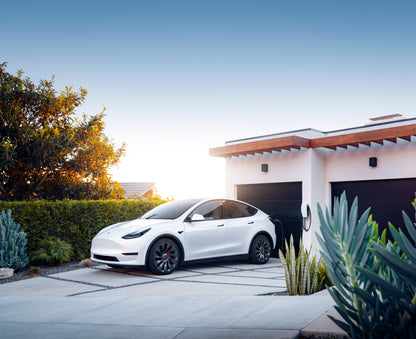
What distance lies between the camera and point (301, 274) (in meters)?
6.34

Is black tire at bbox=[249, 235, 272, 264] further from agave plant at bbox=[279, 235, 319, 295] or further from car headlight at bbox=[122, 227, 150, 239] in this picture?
agave plant at bbox=[279, 235, 319, 295]

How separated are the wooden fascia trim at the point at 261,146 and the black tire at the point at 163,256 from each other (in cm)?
417

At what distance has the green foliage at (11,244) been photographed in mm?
10672

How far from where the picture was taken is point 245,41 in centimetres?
1667

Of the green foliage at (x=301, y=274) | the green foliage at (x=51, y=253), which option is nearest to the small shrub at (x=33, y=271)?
the green foliage at (x=51, y=253)

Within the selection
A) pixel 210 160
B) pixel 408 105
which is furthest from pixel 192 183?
pixel 408 105

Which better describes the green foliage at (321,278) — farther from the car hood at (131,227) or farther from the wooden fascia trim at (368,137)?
the wooden fascia trim at (368,137)

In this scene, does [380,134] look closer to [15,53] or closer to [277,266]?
[277,266]

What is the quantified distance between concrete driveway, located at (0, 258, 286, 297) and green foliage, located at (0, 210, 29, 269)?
126 cm

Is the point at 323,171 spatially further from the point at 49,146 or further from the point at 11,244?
the point at 11,244

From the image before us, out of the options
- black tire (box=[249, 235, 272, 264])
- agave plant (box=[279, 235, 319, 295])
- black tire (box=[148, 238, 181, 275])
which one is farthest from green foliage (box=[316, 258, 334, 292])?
black tire (box=[249, 235, 272, 264])

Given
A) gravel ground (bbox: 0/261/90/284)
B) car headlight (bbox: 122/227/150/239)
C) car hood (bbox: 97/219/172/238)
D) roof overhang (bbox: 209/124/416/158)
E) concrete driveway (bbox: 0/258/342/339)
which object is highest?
roof overhang (bbox: 209/124/416/158)

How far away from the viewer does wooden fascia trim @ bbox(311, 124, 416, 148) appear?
10430mm

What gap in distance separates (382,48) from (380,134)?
6.92 m
